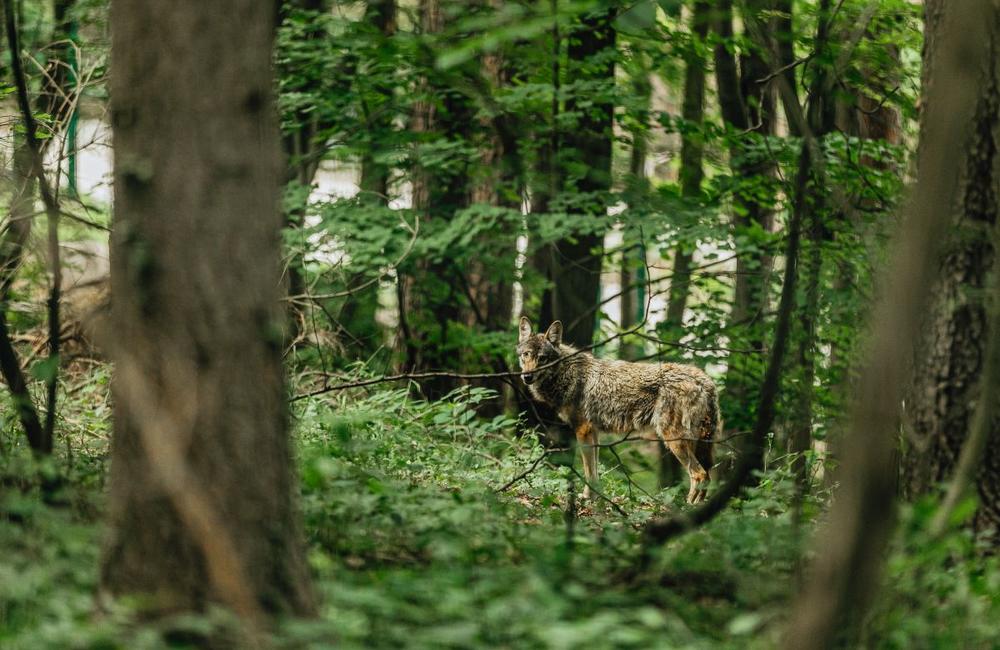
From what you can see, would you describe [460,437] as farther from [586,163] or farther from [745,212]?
[745,212]

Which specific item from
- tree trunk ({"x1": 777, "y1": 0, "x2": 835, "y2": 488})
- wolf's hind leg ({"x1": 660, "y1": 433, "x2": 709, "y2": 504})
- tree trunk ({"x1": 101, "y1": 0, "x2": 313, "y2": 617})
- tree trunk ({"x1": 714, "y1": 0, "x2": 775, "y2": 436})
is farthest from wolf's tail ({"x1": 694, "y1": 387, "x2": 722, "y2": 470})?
tree trunk ({"x1": 101, "y1": 0, "x2": 313, "y2": 617})

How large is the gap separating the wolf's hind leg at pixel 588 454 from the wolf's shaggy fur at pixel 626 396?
1cm

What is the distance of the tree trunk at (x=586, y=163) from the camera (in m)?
12.1

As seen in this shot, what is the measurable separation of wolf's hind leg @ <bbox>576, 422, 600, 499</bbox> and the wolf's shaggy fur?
1 centimetres

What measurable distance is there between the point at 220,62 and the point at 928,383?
4.87 metres

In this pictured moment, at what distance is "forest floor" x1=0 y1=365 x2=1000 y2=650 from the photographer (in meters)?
3.81

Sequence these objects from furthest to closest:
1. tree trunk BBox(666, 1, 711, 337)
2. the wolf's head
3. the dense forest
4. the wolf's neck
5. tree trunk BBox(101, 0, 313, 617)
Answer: the wolf's neck → the wolf's head → tree trunk BBox(666, 1, 711, 337) → tree trunk BBox(101, 0, 313, 617) → the dense forest

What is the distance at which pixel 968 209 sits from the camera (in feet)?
21.6

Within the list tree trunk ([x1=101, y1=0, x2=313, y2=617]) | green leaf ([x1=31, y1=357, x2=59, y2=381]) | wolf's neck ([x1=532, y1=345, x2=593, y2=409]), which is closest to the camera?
tree trunk ([x1=101, y1=0, x2=313, y2=617])

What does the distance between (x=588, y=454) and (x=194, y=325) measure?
7.75m

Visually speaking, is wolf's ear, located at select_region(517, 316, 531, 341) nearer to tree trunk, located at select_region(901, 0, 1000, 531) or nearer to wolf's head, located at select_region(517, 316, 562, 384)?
wolf's head, located at select_region(517, 316, 562, 384)

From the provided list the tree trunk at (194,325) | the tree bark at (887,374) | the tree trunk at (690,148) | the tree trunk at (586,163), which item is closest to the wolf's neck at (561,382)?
the tree trunk at (586,163)

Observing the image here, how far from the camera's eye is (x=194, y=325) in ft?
13.0

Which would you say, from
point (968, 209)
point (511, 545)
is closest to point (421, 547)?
point (511, 545)
